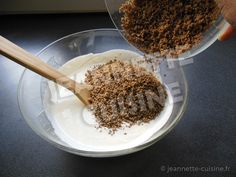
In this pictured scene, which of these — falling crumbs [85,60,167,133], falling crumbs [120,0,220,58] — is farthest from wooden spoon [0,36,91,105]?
falling crumbs [120,0,220,58]

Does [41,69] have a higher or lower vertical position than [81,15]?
lower

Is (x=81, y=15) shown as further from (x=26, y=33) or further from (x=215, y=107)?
(x=215, y=107)

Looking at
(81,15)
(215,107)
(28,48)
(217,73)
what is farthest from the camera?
(81,15)

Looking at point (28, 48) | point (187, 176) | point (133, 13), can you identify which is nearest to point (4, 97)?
point (28, 48)

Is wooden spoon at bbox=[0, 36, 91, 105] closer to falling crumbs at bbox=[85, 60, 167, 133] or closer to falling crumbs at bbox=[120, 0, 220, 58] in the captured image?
falling crumbs at bbox=[85, 60, 167, 133]

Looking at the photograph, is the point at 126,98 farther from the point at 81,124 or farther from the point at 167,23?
the point at 167,23

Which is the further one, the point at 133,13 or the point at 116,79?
the point at 116,79
